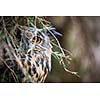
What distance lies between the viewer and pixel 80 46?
129 centimetres

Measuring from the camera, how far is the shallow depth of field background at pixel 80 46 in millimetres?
1286

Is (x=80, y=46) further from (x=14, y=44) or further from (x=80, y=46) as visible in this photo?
(x=14, y=44)

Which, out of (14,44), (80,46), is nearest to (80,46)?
(80,46)

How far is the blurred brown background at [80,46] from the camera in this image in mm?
1286

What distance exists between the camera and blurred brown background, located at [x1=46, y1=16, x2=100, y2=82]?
1.29 m

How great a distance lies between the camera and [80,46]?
1291mm

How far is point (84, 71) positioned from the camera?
1.29 m

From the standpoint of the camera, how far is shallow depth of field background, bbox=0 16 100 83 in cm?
129
